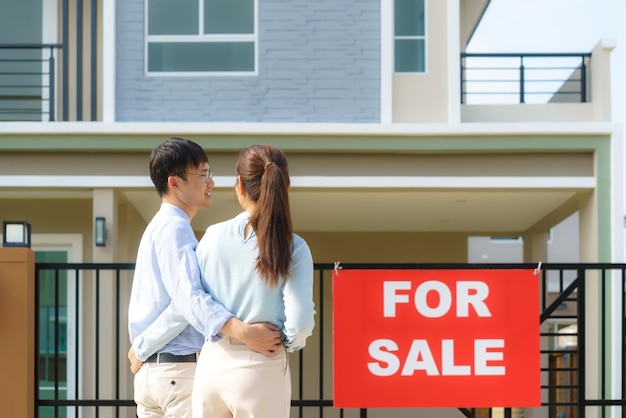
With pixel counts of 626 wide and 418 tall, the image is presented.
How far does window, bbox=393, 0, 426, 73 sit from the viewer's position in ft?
31.3

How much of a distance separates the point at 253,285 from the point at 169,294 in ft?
1.21

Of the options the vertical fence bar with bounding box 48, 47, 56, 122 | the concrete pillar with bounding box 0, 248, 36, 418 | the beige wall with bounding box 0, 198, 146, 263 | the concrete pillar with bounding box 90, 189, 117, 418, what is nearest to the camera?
the concrete pillar with bounding box 0, 248, 36, 418

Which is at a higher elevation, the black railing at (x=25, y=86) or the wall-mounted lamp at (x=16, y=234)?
the black railing at (x=25, y=86)

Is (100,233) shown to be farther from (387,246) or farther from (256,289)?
(256,289)

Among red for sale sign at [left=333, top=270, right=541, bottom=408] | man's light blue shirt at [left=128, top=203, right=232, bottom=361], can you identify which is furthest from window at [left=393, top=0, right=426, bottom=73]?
man's light blue shirt at [left=128, top=203, right=232, bottom=361]

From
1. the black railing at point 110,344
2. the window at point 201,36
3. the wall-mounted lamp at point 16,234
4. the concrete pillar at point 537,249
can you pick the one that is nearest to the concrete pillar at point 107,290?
the black railing at point 110,344

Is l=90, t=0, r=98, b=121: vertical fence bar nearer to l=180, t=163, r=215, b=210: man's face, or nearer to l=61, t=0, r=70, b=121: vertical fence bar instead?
l=61, t=0, r=70, b=121: vertical fence bar

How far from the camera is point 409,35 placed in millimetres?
9680

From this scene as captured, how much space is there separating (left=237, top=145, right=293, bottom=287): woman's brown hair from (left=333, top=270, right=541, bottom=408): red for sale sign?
1.85 meters

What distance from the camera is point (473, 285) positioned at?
183 inches

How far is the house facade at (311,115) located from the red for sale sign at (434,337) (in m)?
4.46

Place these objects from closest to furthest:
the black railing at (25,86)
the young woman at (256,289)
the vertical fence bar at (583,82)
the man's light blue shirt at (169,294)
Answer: the young woman at (256,289) < the man's light blue shirt at (169,294) < the vertical fence bar at (583,82) < the black railing at (25,86)

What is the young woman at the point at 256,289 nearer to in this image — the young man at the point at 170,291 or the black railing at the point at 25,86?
the young man at the point at 170,291

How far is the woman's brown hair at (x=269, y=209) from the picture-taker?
2756mm
